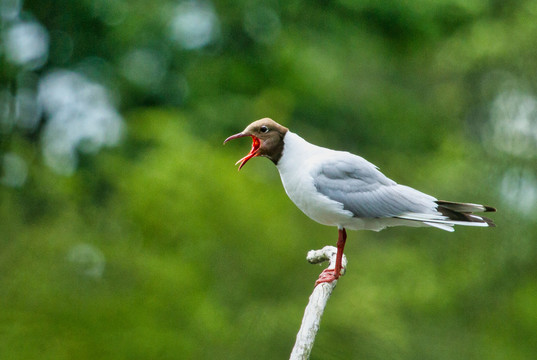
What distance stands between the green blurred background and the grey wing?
2279 mm

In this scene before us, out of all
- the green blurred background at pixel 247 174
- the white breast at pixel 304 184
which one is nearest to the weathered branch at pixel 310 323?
the white breast at pixel 304 184

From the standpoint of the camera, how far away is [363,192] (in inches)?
105

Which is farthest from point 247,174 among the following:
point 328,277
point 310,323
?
point 310,323

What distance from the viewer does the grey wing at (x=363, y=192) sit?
2.60 m

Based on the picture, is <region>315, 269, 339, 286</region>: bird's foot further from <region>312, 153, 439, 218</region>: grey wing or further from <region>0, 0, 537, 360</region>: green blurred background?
<region>0, 0, 537, 360</region>: green blurred background

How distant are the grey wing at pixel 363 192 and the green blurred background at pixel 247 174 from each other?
7.48 feet

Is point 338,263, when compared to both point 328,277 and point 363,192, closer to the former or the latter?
point 328,277

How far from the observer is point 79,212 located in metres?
6.22

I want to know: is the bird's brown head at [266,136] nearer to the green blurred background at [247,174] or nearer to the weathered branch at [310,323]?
the weathered branch at [310,323]

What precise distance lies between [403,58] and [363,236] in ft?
9.56

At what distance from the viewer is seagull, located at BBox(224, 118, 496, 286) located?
255 centimetres

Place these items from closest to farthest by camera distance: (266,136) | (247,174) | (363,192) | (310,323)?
(310,323)
(266,136)
(363,192)
(247,174)

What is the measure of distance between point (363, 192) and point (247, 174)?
285 centimetres

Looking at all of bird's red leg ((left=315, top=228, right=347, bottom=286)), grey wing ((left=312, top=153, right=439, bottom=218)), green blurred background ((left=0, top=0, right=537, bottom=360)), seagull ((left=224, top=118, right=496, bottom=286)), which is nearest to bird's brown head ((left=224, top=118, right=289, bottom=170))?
seagull ((left=224, top=118, right=496, bottom=286))
